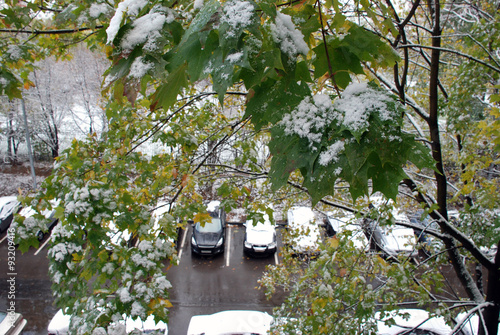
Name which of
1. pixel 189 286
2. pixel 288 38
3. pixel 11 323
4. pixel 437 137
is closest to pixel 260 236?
pixel 189 286

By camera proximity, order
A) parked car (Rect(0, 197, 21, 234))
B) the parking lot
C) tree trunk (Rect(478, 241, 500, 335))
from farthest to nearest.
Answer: parked car (Rect(0, 197, 21, 234)) → the parking lot → tree trunk (Rect(478, 241, 500, 335))

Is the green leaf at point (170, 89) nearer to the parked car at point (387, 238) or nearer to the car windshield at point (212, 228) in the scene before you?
the parked car at point (387, 238)

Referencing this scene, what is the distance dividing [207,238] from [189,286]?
5.89 feet

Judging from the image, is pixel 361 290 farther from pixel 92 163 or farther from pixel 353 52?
pixel 92 163

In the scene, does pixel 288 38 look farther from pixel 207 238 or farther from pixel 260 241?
pixel 207 238

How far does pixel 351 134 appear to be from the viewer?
3.70 ft

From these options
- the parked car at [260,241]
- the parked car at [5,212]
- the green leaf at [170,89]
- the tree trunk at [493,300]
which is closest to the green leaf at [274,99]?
the green leaf at [170,89]

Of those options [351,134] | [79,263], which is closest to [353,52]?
[351,134]

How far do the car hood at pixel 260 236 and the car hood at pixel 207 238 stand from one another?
1077 mm

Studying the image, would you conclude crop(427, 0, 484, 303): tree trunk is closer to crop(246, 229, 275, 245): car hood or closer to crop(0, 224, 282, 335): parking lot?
crop(0, 224, 282, 335): parking lot

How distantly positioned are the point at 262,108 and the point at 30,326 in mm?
9778

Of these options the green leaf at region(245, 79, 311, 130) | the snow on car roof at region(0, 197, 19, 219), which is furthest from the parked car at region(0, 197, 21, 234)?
the green leaf at region(245, 79, 311, 130)

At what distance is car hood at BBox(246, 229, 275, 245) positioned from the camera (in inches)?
418

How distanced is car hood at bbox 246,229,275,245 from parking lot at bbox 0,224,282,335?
2.17ft
